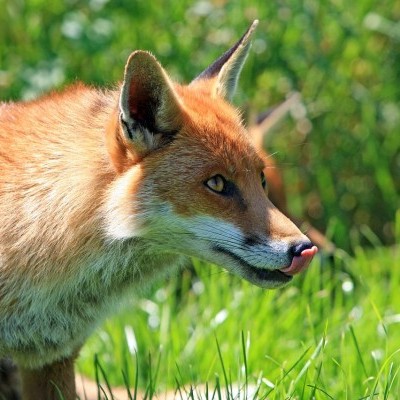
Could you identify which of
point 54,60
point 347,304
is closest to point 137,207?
point 347,304

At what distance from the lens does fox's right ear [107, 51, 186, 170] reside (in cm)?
364

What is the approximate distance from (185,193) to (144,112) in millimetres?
381

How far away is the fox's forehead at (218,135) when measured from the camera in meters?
3.81

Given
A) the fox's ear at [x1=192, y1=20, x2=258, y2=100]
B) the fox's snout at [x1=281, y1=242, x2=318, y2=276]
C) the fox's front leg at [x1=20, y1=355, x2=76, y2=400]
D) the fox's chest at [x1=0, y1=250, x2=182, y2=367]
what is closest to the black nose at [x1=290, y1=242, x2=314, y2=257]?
the fox's snout at [x1=281, y1=242, x2=318, y2=276]

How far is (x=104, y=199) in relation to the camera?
378 cm

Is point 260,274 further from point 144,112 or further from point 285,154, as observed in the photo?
point 285,154

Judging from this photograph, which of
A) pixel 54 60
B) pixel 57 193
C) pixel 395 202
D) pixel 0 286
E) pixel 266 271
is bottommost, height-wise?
pixel 395 202

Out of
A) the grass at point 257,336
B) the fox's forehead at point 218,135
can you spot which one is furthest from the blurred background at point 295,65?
the fox's forehead at point 218,135

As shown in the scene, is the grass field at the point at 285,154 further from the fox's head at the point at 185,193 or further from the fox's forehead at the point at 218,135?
the fox's forehead at the point at 218,135

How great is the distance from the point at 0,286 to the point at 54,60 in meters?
3.05

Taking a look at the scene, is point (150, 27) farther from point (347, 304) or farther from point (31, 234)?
point (31, 234)

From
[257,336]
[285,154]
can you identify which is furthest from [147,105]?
[285,154]

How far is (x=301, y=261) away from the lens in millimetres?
3592

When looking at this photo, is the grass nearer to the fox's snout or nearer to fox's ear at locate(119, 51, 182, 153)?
the fox's snout
